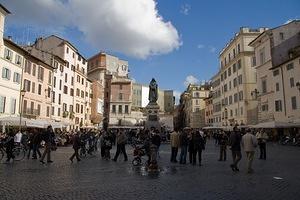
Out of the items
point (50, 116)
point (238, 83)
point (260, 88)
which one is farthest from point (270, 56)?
point (50, 116)

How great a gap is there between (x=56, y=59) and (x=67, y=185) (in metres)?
50.5

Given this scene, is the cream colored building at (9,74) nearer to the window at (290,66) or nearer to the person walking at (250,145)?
the person walking at (250,145)

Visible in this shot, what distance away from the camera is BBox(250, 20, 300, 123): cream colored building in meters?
44.2

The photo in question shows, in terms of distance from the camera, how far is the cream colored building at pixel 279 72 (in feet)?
145

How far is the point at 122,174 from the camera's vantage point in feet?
44.3

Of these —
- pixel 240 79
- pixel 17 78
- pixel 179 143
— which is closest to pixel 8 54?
pixel 17 78

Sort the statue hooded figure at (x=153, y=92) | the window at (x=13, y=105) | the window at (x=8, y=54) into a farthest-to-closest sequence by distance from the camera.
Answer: the statue hooded figure at (x=153, y=92)
the window at (x=13, y=105)
the window at (x=8, y=54)

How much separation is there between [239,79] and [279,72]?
60.9 ft

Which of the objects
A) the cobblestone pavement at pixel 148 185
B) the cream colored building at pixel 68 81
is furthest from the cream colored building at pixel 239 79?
the cobblestone pavement at pixel 148 185

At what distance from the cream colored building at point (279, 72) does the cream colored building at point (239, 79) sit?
658 centimetres

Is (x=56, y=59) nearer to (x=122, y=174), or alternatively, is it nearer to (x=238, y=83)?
(x=238, y=83)

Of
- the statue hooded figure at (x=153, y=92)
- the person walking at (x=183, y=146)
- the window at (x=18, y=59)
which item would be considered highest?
the window at (x=18, y=59)

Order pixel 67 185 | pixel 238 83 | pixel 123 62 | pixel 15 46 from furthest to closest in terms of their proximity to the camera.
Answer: pixel 123 62, pixel 238 83, pixel 15 46, pixel 67 185

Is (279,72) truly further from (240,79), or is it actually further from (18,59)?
(18,59)
